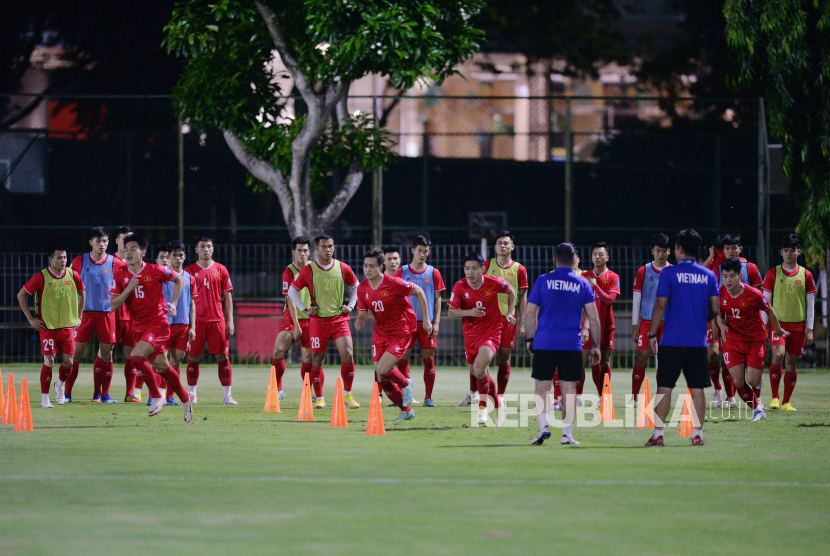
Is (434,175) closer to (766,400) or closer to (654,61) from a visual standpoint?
(654,61)

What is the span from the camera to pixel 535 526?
260 inches

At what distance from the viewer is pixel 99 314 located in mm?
14430

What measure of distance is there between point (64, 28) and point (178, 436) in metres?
19.3

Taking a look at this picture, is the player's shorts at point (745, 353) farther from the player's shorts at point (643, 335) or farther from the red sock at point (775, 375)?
the player's shorts at point (643, 335)

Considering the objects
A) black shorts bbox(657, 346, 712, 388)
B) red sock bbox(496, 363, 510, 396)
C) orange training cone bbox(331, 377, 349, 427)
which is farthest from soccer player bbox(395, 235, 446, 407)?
black shorts bbox(657, 346, 712, 388)

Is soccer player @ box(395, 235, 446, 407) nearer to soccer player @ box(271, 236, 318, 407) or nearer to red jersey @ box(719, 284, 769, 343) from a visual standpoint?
soccer player @ box(271, 236, 318, 407)

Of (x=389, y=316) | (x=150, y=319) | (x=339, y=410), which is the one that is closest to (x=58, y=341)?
(x=150, y=319)

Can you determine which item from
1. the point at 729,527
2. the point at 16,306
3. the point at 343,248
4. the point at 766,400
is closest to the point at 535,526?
the point at 729,527

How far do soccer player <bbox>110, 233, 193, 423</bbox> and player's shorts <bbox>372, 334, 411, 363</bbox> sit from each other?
83.7 inches

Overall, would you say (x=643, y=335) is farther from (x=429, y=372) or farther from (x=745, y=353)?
(x=429, y=372)

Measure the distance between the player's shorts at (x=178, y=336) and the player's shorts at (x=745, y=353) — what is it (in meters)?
6.68

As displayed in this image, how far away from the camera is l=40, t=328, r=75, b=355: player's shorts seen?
538 inches

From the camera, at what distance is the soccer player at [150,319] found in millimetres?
11562

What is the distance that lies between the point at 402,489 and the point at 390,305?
173 inches
